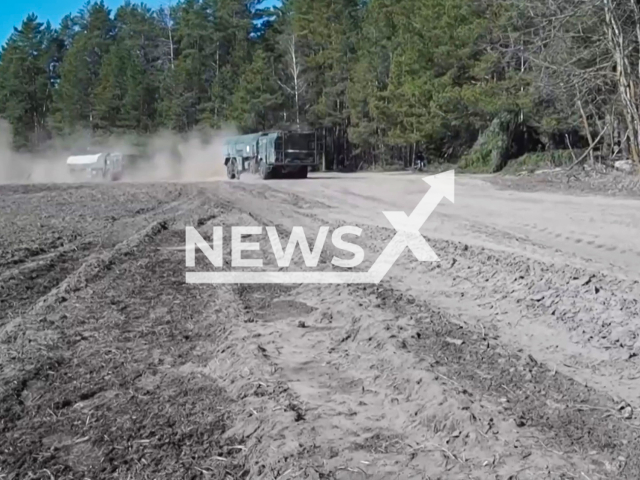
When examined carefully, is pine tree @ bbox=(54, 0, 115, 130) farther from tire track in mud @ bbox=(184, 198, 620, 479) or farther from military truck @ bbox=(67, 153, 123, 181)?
tire track in mud @ bbox=(184, 198, 620, 479)

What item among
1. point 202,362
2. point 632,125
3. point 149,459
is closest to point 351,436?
point 149,459

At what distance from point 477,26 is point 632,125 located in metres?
Answer: 12.9

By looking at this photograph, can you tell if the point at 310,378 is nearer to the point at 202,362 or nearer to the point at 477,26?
the point at 202,362

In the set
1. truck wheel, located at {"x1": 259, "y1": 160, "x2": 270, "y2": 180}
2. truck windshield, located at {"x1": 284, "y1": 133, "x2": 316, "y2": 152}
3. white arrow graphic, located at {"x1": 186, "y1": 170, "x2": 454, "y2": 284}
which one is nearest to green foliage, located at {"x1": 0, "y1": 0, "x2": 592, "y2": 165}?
truck windshield, located at {"x1": 284, "y1": 133, "x2": 316, "y2": 152}

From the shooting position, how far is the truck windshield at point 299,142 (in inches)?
1307

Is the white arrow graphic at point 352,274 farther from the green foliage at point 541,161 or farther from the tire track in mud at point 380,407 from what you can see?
the green foliage at point 541,161

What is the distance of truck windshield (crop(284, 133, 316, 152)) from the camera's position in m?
33.2

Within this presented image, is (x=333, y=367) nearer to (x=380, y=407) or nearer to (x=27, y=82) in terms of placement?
(x=380, y=407)

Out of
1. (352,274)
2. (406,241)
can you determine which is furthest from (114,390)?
(406,241)

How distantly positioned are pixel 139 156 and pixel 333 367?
153 feet

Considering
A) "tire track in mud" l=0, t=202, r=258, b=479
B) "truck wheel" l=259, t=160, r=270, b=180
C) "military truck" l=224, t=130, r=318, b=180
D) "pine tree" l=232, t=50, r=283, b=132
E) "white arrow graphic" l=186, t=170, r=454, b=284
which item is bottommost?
"tire track in mud" l=0, t=202, r=258, b=479

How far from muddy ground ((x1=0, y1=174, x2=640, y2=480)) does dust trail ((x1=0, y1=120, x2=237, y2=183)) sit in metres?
34.9

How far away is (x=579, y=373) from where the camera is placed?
515 cm

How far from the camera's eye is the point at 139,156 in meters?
49.3
